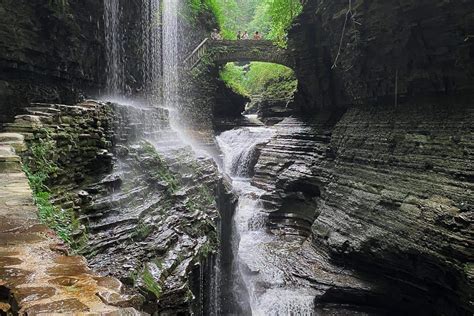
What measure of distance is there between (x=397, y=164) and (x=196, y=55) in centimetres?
1626

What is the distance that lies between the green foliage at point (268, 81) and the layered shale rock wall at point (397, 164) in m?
10.2

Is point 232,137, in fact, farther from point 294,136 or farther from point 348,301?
point 348,301

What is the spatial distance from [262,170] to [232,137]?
601 cm

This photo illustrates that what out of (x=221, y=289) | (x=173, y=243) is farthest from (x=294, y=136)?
(x=173, y=243)

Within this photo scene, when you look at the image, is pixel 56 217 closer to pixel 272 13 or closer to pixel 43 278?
pixel 43 278

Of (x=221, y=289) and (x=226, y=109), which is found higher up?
(x=226, y=109)

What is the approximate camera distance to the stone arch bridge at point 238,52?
74.9ft

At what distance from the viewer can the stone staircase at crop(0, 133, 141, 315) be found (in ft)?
7.91

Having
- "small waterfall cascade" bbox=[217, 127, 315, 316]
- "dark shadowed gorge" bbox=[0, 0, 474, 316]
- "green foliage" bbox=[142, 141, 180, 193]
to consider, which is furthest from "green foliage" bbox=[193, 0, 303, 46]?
"green foliage" bbox=[142, 141, 180, 193]

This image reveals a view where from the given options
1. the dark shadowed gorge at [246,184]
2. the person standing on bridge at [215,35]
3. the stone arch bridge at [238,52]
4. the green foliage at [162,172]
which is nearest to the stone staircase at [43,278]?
the dark shadowed gorge at [246,184]

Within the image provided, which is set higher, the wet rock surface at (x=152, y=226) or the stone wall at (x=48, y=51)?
the stone wall at (x=48, y=51)

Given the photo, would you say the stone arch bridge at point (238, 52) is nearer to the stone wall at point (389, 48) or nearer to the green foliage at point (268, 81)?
the green foliage at point (268, 81)

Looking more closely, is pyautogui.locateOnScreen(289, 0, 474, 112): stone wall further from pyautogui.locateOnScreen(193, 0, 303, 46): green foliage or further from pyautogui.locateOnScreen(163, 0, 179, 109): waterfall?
pyautogui.locateOnScreen(163, 0, 179, 109): waterfall

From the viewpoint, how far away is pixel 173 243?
290 inches
